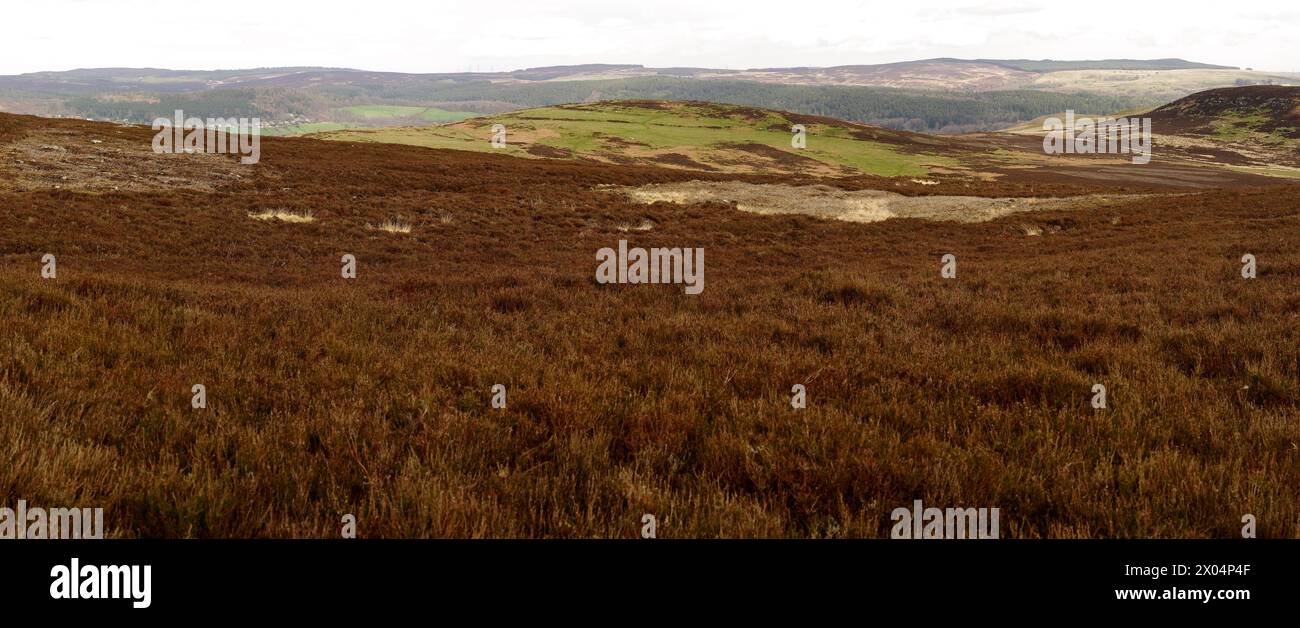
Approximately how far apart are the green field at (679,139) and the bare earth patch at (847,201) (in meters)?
33.9

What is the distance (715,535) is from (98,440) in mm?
3477

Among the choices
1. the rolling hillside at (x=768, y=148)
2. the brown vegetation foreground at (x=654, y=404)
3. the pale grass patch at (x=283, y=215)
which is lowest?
the brown vegetation foreground at (x=654, y=404)

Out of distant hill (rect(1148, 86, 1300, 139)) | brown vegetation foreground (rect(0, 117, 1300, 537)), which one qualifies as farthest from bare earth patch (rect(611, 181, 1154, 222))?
distant hill (rect(1148, 86, 1300, 139))

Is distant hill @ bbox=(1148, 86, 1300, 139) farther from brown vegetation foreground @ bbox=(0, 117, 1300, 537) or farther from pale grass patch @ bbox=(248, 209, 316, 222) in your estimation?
pale grass patch @ bbox=(248, 209, 316, 222)

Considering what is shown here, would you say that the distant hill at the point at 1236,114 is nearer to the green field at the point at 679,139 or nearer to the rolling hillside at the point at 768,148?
the rolling hillside at the point at 768,148

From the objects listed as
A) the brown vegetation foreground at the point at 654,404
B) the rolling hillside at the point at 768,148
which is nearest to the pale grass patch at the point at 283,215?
the brown vegetation foreground at the point at 654,404

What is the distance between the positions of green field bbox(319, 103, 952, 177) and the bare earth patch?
33911mm

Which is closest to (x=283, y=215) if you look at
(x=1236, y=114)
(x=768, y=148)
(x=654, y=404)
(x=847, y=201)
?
(x=654, y=404)

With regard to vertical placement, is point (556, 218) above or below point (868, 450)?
above

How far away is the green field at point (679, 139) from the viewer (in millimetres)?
71438
